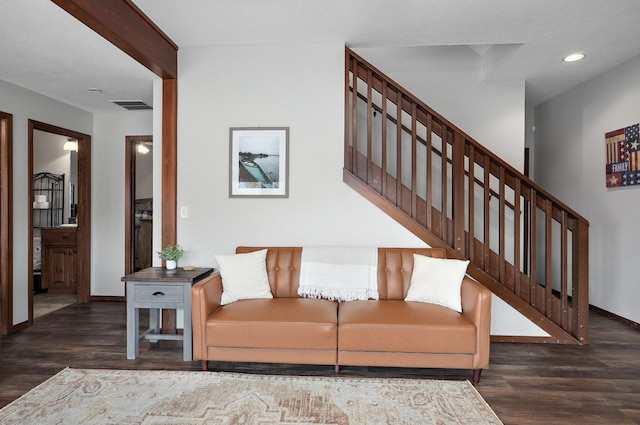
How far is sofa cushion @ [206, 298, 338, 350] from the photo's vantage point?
264 cm

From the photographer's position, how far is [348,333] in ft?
8.59

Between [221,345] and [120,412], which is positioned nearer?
[120,412]

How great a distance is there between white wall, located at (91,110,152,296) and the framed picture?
6.45 ft

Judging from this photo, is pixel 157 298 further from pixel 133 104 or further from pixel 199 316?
pixel 133 104

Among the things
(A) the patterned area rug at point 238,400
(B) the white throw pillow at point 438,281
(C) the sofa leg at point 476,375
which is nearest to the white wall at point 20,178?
(A) the patterned area rug at point 238,400

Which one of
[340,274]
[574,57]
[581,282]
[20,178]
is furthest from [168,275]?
[574,57]

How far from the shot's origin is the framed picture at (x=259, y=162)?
11.6ft

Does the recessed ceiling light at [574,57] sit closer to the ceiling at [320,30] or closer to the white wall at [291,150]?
the ceiling at [320,30]

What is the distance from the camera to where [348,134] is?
3.51m

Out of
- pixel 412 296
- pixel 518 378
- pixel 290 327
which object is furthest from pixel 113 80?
pixel 518 378

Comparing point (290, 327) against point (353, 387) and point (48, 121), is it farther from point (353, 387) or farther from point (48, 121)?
point (48, 121)

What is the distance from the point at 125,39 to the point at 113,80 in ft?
3.79

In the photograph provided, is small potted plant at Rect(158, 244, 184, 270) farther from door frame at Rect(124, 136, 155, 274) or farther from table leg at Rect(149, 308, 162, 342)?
door frame at Rect(124, 136, 155, 274)

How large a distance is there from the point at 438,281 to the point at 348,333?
0.81m
